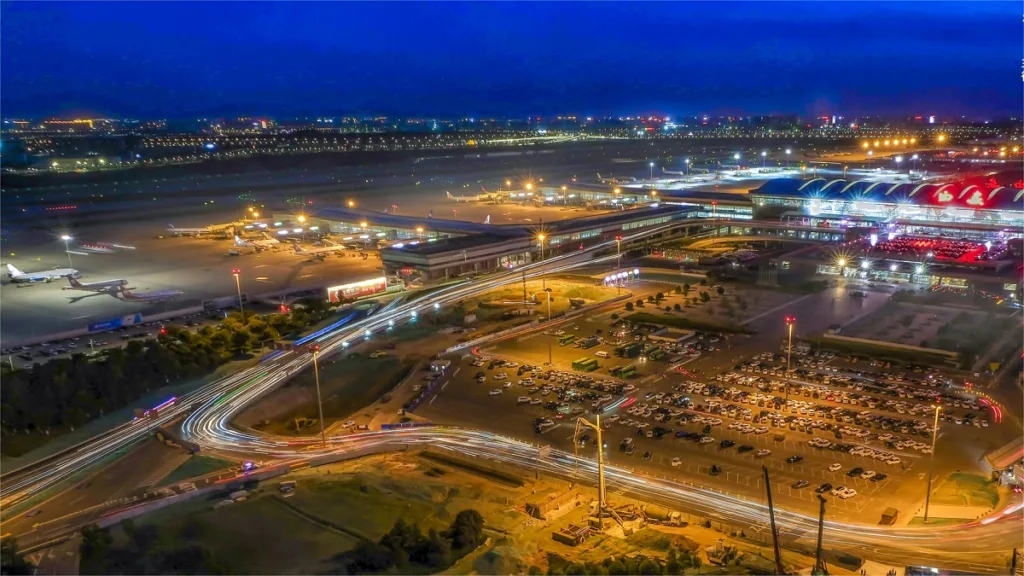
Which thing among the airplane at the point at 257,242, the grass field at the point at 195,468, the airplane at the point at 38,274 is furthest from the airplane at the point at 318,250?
the grass field at the point at 195,468

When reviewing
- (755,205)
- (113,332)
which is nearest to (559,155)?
(755,205)

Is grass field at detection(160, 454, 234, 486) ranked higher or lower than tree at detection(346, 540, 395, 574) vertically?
lower

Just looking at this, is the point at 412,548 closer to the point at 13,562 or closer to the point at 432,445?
the point at 13,562

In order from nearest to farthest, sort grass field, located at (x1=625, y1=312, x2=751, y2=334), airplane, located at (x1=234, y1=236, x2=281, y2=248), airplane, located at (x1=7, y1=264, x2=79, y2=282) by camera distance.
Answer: grass field, located at (x1=625, y1=312, x2=751, y2=334) → airplane, located at (x1=7, y1=264, x2=79, y2=282) → airplane, located at (x1=234, y1=236, x2=281, y2=248)

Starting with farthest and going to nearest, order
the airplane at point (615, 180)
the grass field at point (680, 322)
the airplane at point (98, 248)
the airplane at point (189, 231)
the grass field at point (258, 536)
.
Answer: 1. the airplane at point (615, 180)
2. the airplane at point (189, 231)
3. the airplane at point (98, 248)
4. the grass field at point (680, 322)
5. the grass field at point (258, 536)

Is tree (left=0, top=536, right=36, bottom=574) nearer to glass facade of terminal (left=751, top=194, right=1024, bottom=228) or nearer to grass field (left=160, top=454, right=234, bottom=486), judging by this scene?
grass field (left=160, top=454, right=234, bottom=486)

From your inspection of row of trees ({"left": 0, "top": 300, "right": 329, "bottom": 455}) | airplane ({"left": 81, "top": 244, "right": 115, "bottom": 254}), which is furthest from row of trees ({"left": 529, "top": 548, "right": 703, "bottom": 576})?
airplane ({"left": 81, "top": 244, "right": 115, "bottom": 254})

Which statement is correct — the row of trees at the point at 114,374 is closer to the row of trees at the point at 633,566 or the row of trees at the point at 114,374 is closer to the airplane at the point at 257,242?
the row of trees at the point at 633,566

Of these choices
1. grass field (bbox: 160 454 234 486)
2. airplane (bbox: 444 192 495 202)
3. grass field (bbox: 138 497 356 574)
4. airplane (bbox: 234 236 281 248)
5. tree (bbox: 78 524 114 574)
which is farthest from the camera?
airplane (bbox: 444 192 495 202)
